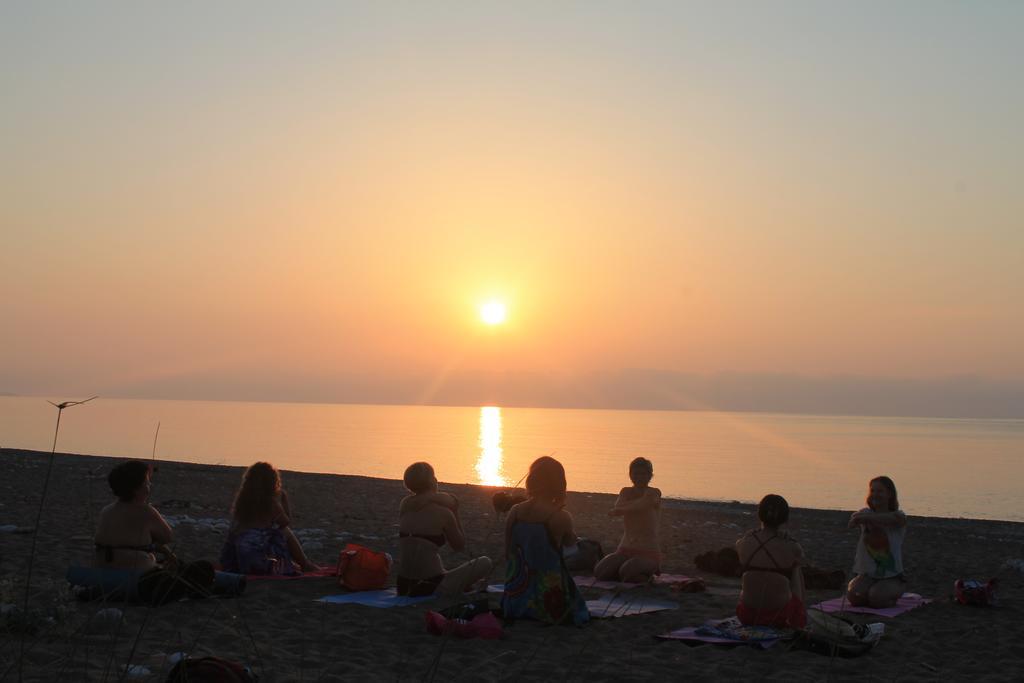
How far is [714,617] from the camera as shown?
840 cm

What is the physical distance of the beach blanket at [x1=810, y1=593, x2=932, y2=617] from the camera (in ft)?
29.1

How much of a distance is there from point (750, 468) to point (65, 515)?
4724 cm

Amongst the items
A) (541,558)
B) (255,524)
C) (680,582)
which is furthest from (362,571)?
(680,582)

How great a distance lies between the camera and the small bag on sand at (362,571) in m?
8.96

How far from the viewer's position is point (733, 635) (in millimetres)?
7258

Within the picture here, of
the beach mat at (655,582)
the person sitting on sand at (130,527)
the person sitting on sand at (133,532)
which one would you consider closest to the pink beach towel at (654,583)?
the beach mat at (655,582)

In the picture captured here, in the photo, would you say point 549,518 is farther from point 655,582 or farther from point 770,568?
point 655,582

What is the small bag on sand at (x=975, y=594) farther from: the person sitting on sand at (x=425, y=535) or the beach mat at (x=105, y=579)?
the beach mat at (x=105, y=579)

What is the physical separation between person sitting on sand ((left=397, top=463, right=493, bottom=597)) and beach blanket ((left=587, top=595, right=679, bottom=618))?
3.53ft

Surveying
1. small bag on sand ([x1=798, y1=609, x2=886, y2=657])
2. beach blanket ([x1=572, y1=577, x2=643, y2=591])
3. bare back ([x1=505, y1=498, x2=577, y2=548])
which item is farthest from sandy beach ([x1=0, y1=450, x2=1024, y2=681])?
bare back ([x1=505, y1=498, x2=577, y2=548])

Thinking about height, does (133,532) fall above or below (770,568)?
above

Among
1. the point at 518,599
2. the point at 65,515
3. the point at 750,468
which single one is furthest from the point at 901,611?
the point at 750,468

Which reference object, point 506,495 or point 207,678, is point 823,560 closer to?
point 506,495

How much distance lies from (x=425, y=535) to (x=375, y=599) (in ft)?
2.34
